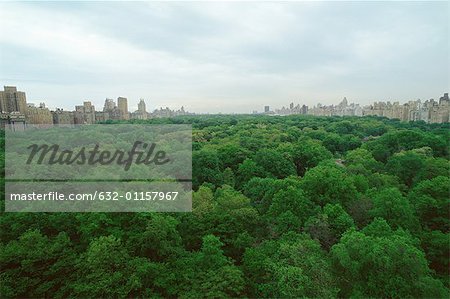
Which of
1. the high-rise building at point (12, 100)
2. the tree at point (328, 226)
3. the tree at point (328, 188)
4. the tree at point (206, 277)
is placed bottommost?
the tree at point (206, 277)

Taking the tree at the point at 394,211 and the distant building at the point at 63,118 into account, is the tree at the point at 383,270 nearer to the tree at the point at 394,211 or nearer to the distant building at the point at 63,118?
the tree at the point at 394,211

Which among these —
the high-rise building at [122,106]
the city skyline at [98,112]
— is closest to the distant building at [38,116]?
the city skyline at [98,112]

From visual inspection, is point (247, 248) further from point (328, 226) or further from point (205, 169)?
point (205, 169)

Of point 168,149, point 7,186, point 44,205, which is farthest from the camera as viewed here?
point 168,149

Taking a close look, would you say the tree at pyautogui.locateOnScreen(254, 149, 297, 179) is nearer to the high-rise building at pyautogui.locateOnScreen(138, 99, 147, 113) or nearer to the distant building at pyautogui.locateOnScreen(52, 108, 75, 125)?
the distant building at pyautogui.locateOnScreen(52, 108, 75, 125)

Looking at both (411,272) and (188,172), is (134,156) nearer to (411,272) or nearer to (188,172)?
(188,172)

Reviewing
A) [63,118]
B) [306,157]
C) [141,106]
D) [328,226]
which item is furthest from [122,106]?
[328,226]

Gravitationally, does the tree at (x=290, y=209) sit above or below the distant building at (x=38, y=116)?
below

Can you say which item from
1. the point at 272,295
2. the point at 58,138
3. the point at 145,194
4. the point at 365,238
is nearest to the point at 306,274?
the point at 272,295
